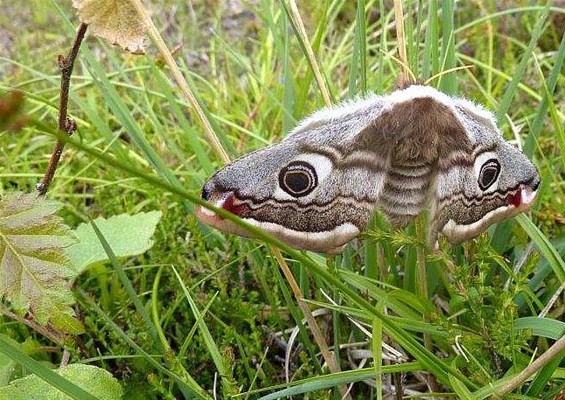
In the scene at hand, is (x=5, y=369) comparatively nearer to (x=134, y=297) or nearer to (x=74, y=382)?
(x=74, y=382)

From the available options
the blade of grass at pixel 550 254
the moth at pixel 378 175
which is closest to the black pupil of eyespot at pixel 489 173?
the moth at pixel 378 175

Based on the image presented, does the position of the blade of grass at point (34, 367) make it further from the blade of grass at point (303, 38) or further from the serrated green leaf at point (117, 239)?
the blade of grass at point (303, 38)

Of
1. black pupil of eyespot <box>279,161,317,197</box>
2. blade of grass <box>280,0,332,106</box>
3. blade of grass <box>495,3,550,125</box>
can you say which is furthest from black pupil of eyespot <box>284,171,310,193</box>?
blade of grass <box>495,3,550,125</box>

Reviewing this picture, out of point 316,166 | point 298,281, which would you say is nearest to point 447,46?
point 316,166

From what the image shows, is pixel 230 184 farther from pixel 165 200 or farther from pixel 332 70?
pixel 332 70

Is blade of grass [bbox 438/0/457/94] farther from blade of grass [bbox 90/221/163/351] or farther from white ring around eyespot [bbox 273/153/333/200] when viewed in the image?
blade of grass [bbox 90/221/163/351]

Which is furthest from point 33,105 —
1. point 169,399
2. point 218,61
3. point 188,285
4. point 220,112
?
point 169,399
